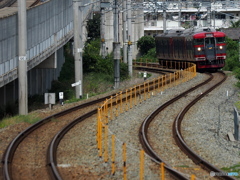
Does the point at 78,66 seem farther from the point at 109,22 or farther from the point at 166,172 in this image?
the point at 109,22

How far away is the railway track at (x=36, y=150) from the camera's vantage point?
12.4m

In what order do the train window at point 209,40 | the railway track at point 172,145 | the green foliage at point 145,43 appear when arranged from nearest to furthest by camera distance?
1. the railway track at point 172,145
2. the train window at point 209,40
3. the green foliage at point 145,43

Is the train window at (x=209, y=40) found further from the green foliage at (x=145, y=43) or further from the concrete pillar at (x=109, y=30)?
the green foliage at (x=145, y=43)

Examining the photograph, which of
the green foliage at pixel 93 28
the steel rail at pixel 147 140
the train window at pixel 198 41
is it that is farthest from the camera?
the green foliage at pixel 93 28

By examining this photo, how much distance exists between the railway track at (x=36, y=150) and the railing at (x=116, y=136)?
1.14 meters

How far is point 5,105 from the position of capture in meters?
27.1

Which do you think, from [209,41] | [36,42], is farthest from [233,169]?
[209,41]

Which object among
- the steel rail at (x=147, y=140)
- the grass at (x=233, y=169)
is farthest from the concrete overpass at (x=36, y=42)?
the grass at (x=233, y=169)

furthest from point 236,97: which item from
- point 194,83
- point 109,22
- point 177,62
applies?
point 109,22

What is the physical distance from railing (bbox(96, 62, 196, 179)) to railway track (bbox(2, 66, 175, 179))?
1.14 meters

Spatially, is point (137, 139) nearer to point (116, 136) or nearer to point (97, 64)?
point (116, 136)

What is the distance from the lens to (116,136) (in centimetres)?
1683

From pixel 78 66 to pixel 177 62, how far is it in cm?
1687

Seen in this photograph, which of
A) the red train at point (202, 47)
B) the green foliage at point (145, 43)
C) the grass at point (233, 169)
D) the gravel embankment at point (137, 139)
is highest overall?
the red train at point (202, 47)
